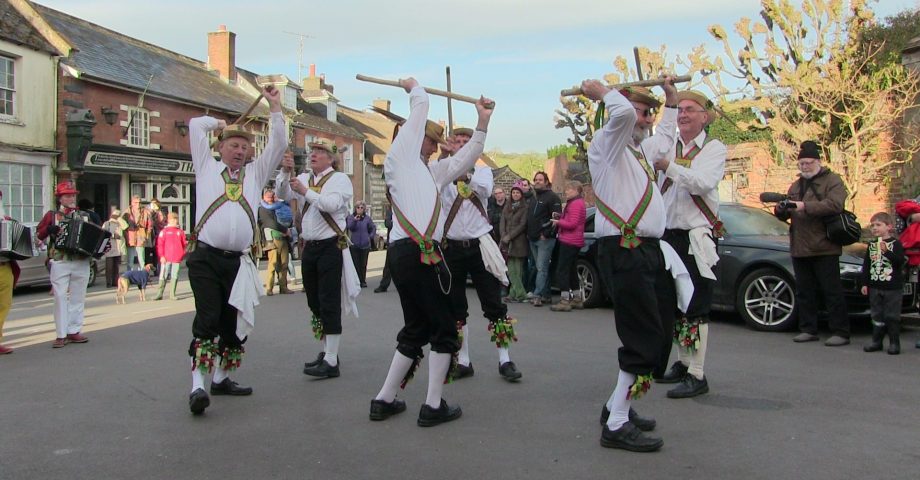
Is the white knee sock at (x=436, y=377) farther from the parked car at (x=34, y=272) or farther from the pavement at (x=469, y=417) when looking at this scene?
the parked car at (x=34, y=272)

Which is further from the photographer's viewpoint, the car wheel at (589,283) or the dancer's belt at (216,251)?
the car wheel at (589,283)

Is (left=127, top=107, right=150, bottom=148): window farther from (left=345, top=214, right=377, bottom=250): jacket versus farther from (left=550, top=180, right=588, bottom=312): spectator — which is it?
(left=550, top=180, right=588, bottom=312): spectator

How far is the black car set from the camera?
8680 millimetres

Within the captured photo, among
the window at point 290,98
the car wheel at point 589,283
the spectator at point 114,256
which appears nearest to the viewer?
the car wheel at point 589,283

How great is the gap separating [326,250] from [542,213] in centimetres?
585

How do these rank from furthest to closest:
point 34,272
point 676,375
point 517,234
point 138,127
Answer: point 138,127, point 34,272, point 517,234, point 676,375

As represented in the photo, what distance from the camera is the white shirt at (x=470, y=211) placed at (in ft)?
20.8

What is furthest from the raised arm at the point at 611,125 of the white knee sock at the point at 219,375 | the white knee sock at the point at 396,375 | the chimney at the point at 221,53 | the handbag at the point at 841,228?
the chimney at the point at 221,53

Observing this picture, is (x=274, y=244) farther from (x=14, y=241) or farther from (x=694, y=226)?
(x=694, y=226)

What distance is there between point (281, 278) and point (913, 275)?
10.2 m

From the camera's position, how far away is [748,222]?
393 inches

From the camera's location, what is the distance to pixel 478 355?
766cm

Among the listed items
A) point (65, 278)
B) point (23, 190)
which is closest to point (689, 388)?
point (65, 278)

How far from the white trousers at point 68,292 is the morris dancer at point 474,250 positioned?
4936mm
